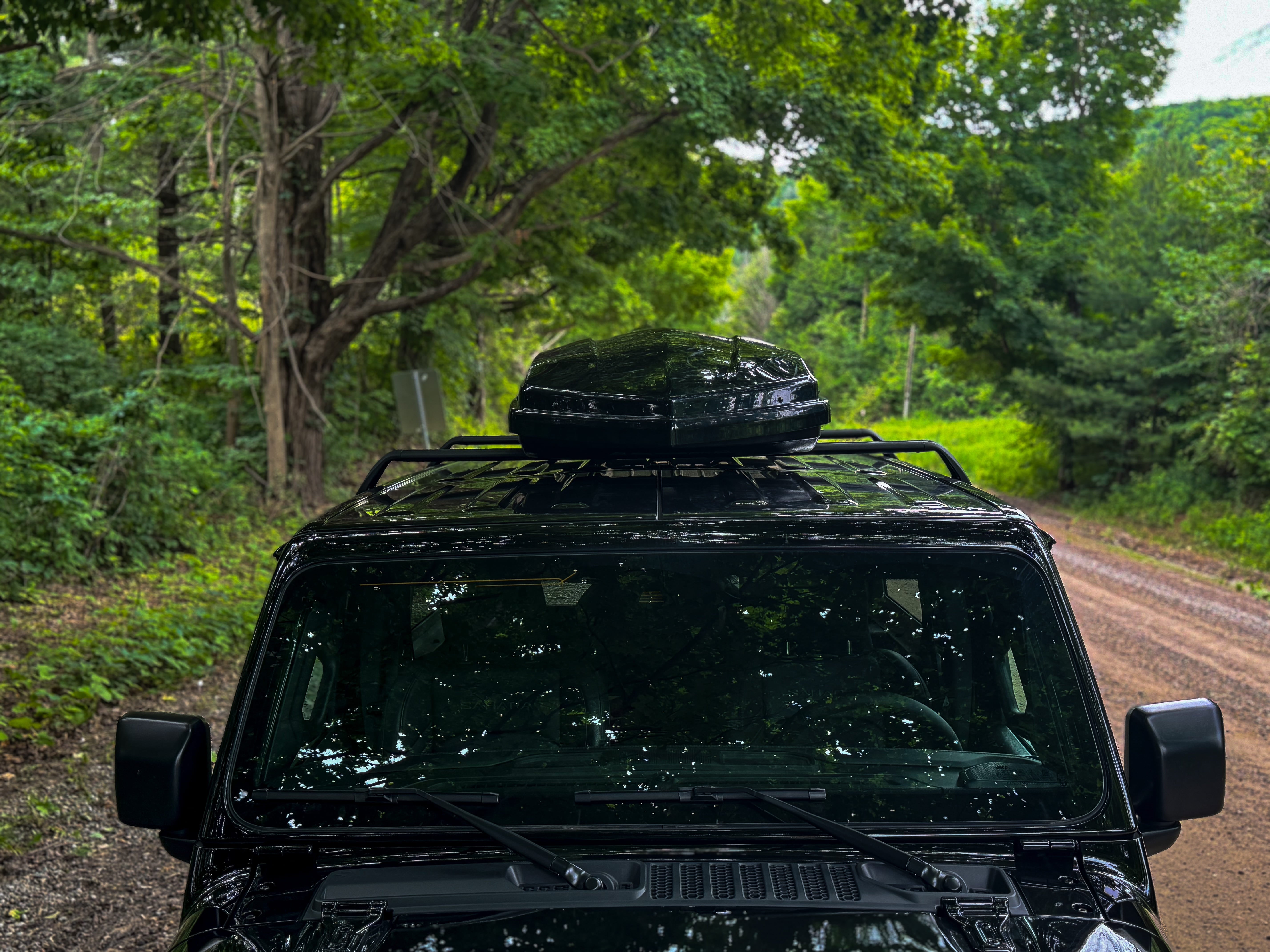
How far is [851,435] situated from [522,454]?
169 cm

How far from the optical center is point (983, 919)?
1941 millimetres

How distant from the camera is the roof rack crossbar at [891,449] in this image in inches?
128

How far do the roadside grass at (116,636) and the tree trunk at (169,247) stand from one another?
395 cm

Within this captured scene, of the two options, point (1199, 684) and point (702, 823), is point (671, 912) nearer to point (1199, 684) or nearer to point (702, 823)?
point (702, 823)

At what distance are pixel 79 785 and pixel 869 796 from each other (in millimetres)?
5831

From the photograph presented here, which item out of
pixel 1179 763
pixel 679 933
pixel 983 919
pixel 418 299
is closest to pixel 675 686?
pixel 679 933

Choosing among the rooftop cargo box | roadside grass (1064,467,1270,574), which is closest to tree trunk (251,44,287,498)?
the rooftop cargo box

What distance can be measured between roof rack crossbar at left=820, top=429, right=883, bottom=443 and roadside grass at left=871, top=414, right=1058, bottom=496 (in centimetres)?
1627

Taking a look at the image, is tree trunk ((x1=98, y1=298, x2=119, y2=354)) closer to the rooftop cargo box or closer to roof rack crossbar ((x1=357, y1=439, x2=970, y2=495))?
roof rack crossbar ((x1=357, y1=439, x2=970, y2=495))

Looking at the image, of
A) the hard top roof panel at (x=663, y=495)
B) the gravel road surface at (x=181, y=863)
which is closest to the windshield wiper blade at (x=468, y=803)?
the hard top roof panel at (x=663, y=495)

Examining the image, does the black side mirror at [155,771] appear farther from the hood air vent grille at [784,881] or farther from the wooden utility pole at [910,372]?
the wooden utility pole at [910,372]

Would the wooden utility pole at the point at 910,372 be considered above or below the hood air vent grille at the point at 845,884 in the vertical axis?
below

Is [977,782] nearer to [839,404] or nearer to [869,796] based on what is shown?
[869,796]

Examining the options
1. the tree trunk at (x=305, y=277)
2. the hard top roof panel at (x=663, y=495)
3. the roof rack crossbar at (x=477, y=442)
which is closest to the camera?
the hard top roof panel at (x=663, y=495)
